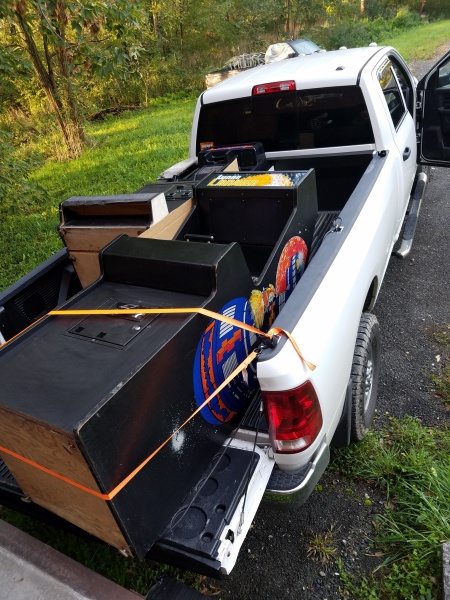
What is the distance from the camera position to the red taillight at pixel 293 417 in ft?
5.39

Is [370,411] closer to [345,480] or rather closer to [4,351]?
[345,480]

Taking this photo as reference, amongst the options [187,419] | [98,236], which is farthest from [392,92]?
[187,419]

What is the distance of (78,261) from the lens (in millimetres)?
2951

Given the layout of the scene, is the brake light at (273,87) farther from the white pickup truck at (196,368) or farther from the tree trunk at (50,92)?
the tree trunk at (50,92)

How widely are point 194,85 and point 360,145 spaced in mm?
18798

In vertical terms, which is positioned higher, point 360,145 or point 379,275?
point 360,145

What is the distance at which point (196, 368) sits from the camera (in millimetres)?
1729

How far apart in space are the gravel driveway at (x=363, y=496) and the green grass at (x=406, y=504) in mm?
72

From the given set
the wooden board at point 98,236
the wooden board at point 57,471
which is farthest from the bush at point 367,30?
the wooden board at point 57,471

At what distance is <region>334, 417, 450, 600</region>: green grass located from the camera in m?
2.07

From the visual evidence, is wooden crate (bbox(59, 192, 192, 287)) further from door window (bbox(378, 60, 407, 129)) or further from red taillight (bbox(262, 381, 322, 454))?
door window (bbox(378, 60, 407, 129))

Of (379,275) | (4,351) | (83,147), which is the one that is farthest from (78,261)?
(83,147)

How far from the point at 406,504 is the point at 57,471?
71.7 inches

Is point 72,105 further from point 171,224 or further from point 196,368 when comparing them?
point 196,368
